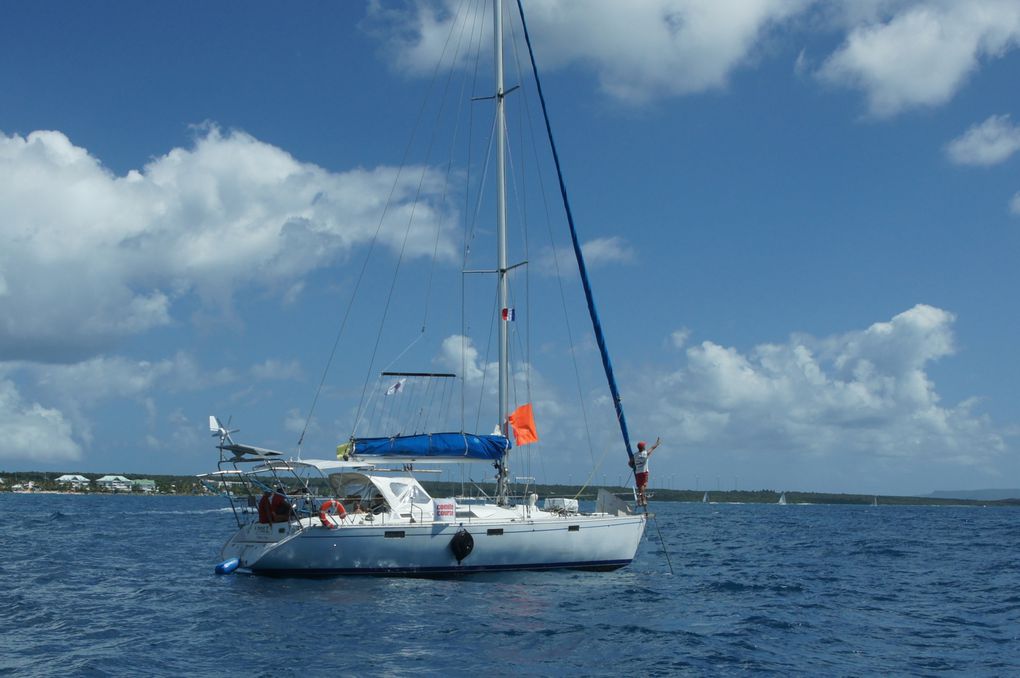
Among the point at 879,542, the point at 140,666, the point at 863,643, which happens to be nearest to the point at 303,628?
the point at 140,666

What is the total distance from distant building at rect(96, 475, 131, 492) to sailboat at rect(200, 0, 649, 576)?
537ft

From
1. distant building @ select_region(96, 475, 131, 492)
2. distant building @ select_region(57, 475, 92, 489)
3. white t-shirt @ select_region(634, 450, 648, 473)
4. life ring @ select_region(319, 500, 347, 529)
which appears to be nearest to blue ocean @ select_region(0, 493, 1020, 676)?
life ring @ select_region(319, 500, 347, 529)

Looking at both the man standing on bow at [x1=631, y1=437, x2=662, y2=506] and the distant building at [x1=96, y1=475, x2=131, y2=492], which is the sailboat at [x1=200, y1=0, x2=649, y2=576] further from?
the distant building at [x1=96, y1=475, x2=131, y2=492]

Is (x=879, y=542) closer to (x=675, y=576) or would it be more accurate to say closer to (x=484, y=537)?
(x=675, y=576)

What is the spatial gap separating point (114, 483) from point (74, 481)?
7.33 m

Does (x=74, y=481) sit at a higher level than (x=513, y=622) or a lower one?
higher

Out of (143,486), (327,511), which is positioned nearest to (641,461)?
(327,511)

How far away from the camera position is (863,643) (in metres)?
17.7

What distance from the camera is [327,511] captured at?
24516 millimetres

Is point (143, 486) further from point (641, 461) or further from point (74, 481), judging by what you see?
point (641, 461)

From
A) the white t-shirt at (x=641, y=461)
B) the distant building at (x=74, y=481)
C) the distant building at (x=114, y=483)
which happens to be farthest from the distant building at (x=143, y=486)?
the white t-shirt at (x=641, y=461)

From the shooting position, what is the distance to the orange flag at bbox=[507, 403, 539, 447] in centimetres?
2859

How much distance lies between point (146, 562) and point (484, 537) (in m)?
14.1

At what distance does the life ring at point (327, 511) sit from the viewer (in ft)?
77.6
